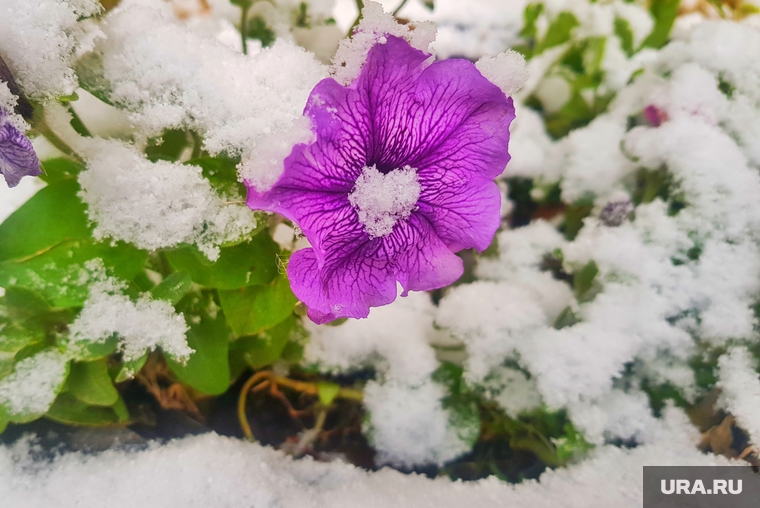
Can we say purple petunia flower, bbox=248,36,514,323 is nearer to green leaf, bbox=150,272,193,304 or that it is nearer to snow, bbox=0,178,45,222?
green leaf, bbox=150,272,193,304

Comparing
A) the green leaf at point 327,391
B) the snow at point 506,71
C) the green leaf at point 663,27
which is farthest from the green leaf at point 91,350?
the green leaf at point 663,27

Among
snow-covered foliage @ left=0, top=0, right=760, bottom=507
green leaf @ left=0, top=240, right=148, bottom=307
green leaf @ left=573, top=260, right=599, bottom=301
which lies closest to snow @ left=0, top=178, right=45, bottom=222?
snow-covered foliage @ left=0, top=0, right=760, bottom=507

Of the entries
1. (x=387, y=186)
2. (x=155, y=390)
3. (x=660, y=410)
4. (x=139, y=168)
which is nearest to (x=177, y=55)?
(x=139, y=168)

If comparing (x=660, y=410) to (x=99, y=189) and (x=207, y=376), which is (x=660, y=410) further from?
(x=99, y=189)

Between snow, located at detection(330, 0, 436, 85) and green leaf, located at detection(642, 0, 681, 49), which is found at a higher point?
green leaf, located at detection(642, 0, 681, 49)

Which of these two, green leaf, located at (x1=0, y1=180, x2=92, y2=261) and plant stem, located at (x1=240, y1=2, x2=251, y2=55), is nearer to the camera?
green leaf, located at (x1=0, y1=180, x2=92, y2=261)

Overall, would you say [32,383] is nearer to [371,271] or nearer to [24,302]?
[24,302]

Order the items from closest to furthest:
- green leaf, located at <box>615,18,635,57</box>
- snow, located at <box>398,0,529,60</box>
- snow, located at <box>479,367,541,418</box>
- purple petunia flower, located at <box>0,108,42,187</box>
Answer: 1. purple petunia flower, located at <box>0,108,42,187</box>
2. snow, located at <box>479,367,541,418</box>
3. green leaf, located at <box>615,18,635,57</box>
4. snow, located at <box>398,0,529,60</box>
